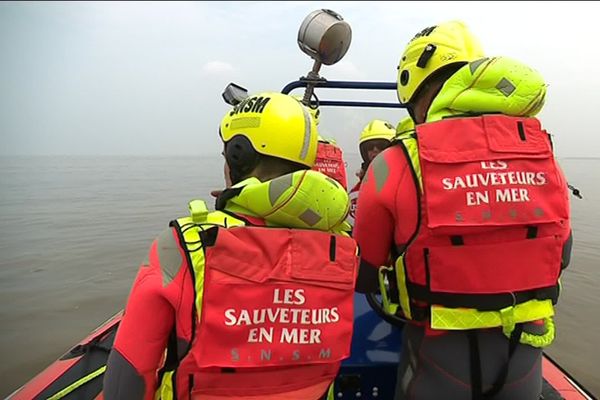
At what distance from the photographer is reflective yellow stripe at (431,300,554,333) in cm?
137

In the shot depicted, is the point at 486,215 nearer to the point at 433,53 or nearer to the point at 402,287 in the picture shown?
the point at 402,287

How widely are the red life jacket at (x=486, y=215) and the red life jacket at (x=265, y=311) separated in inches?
12.6

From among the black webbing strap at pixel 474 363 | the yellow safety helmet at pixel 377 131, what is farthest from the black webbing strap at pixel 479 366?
the yellow safety helmet at pixel 377 131

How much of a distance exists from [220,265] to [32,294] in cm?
613

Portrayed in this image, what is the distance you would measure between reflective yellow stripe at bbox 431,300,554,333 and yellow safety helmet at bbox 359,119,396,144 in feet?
7.86

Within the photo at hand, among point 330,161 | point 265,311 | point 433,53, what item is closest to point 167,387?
point 265,311

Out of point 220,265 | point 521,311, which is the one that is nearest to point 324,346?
point 220,265

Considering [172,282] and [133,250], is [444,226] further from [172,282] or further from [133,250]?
[133,250]

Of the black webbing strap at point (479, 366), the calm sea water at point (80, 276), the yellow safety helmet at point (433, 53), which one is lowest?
the calm sea water at point (80, 276)

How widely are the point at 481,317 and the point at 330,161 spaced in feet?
8.60

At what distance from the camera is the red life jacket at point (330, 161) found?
381cm

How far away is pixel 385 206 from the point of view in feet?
4.69

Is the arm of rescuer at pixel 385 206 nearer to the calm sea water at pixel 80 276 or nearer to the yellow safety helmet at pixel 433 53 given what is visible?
the yellow safety helmet at pixel 433 53

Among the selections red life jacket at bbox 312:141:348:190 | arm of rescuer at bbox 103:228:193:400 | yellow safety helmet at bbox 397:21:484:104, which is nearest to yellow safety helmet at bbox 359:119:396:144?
red life jacket at bbox 312:141:348:190
